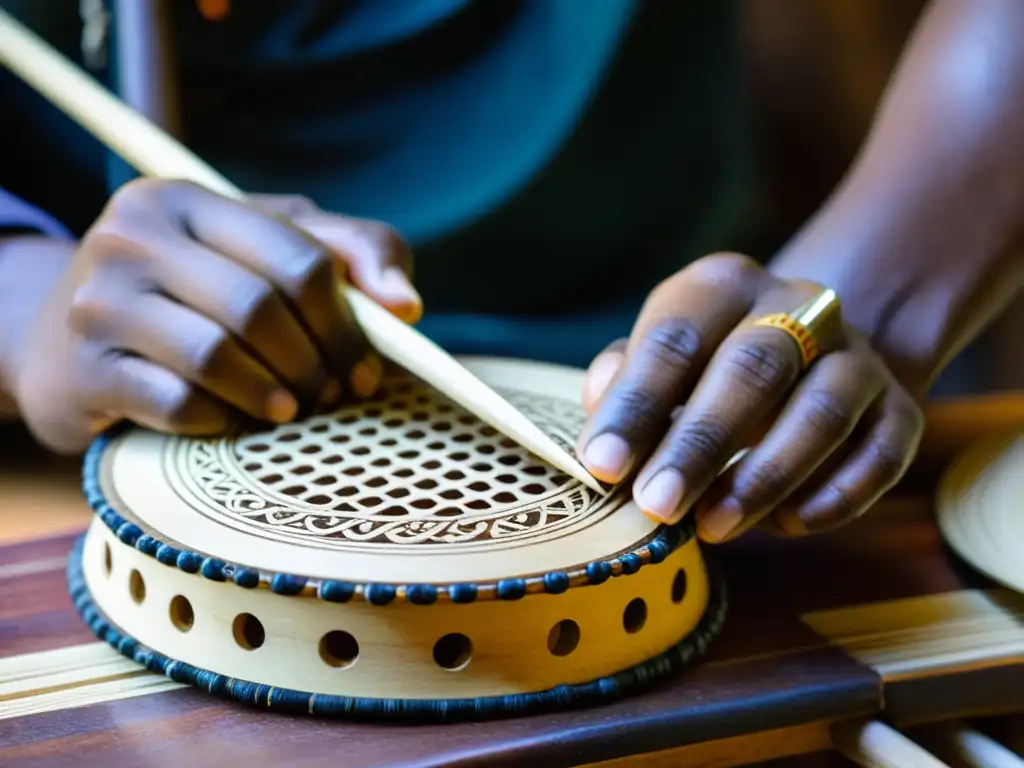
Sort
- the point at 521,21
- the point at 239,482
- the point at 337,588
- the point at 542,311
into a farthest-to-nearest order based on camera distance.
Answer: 1. the point at 542,311
2. the point at 521,21
3. the point at 239,482
4. the point at 337,588

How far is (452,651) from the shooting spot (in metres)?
0.46

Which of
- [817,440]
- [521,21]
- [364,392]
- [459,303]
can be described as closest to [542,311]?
[459,303]

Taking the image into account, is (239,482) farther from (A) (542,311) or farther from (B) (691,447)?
(A) (542,311)

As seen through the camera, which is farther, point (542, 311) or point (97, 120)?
point (542, 311)

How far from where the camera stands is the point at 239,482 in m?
0.53

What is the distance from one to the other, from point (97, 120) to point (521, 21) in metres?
0.45

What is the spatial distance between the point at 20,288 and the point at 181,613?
341 mm

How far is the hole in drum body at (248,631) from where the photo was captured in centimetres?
46

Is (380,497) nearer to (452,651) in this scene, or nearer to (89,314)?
(452,651)

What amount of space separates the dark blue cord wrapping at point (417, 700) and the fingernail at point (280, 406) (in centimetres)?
15

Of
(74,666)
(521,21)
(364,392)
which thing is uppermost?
(521,21)

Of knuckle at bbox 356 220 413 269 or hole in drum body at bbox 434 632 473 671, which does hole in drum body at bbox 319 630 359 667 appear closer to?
hole in drum body at bbox 434 632 473 671

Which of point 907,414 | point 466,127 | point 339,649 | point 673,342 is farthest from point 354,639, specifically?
point 466,127

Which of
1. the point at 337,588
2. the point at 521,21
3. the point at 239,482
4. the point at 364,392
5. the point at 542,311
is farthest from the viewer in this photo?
the point at 542,311
